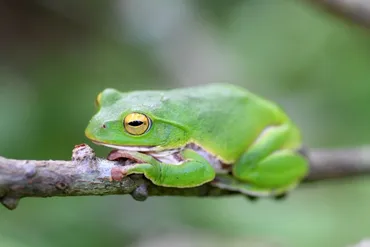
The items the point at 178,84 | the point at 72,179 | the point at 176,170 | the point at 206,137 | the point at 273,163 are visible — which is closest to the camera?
the point at 72,179

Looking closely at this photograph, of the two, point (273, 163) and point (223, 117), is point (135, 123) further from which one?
point (273, 163)

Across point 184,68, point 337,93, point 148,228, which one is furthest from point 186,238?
point 337,93

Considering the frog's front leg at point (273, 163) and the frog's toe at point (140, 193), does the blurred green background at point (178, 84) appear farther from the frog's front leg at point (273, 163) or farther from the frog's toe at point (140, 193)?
the frog's toe at point (140, 193)

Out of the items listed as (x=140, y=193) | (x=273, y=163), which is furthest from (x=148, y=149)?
(x=273, y=163)

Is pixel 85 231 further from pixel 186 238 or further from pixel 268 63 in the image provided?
pixel 268 63

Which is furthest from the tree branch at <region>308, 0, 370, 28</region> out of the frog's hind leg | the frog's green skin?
the frog's hind leg

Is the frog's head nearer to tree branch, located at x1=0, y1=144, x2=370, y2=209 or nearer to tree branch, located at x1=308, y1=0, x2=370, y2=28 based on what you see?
tree branch, located at x1=0, y1=144, x2=370, y2=209
